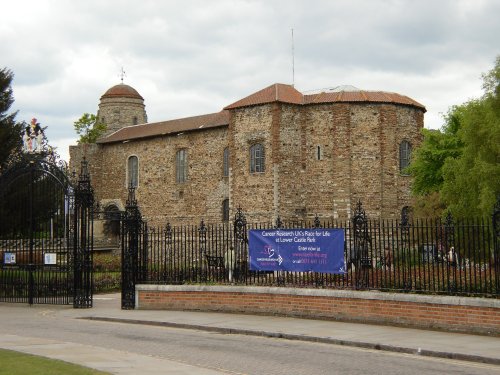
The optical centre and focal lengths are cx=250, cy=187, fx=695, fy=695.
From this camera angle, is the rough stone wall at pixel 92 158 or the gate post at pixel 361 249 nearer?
the gate post at pixel 361 249

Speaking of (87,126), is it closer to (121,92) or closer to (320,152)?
(121,92)

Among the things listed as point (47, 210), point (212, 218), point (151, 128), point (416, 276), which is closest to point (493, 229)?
point (416, 276)

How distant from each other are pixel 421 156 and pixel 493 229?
1179 inches

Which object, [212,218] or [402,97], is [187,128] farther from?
[402,97]

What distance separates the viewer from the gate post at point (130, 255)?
20.3 m

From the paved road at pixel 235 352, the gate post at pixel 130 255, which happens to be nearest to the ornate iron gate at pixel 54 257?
the gate post at pixel 130 255

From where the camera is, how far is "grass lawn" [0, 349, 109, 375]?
9437mm

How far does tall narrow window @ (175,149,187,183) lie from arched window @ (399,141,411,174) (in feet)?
55.4

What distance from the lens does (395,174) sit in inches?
1764

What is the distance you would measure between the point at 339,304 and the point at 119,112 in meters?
62.6

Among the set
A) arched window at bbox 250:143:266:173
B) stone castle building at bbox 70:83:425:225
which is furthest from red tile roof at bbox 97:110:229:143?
arched window at bbox 250:143:266:173

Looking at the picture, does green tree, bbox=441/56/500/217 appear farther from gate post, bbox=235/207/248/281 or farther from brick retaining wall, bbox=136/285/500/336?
brick retaining wall, bbox=136/285/500/336

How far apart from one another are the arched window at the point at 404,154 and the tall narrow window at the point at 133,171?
22.4 m

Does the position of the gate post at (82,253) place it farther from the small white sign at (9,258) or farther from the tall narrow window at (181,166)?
the tall narrow window at (181,166)
